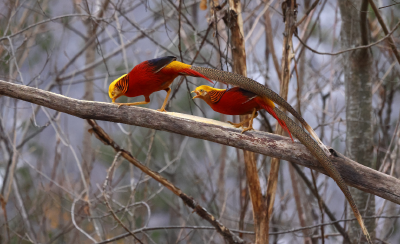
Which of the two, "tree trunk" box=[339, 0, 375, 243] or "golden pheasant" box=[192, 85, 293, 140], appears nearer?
"golden pheasant" box=[192, 85, 293, 140]

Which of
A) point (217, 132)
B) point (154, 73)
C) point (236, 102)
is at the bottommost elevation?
point (217, 132)

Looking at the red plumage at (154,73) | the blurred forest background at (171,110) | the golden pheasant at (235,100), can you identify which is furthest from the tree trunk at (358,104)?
the red plumage at (154,73)

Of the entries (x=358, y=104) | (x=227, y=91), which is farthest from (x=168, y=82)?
(x=358, y=104)

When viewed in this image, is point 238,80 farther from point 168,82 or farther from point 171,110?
point 171,110

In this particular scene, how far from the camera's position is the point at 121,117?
1.65m

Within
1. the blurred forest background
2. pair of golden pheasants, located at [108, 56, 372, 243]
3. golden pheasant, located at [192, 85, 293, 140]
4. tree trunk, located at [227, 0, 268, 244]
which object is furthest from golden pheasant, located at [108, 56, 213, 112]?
tree trunk, located at [227, 0, 268, 244]

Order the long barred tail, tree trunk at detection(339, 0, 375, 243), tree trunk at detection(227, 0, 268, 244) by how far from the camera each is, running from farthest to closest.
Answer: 1. tree trunk at detection(339, 0, 375, 243)
2. tree trunk at detection(227, 0, 268, 244)
3. the long barred tail

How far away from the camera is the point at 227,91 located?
1647mm

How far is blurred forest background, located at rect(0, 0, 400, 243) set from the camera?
2584 millimetres

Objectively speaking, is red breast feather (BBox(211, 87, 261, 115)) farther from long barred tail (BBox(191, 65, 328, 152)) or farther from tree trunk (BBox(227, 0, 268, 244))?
tree trunk (BBox(227, 0, 268, 244))

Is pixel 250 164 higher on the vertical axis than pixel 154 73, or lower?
lower

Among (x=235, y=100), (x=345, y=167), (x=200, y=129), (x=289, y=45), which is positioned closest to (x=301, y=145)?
(x=345, y=167)

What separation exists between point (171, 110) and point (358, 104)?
2644mm

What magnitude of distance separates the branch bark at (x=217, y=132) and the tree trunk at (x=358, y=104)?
1059 mm
